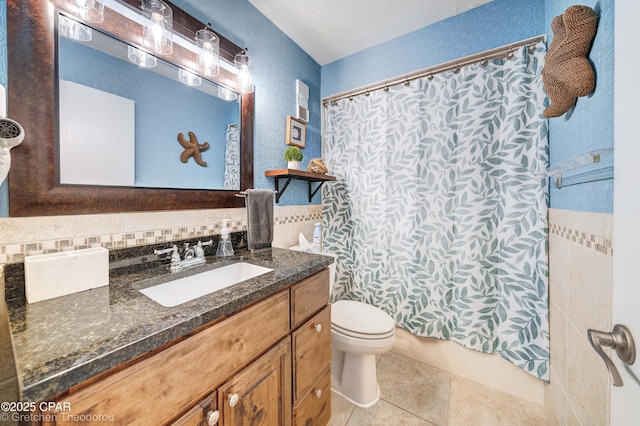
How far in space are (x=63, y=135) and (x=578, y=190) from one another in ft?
6.49

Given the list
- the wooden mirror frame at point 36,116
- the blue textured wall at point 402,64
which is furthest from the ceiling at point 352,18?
the wooden mirror frame at point 36,116

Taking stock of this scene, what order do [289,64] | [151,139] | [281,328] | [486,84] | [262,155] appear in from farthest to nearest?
[289,64]
[262,155]
[486,84]
[151,139]
[281,328]

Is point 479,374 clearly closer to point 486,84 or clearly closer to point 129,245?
point 486,84

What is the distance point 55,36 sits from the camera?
31.6 inches

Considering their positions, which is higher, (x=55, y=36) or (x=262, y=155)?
(x=55, y=36)

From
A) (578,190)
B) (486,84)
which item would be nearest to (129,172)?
(578,190)

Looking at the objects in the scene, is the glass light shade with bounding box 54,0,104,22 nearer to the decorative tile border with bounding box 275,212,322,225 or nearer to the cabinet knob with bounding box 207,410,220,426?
the decorative tile border with bounding box 275,212,322,225

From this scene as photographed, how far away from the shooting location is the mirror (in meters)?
0.84

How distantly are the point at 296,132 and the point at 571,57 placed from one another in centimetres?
145

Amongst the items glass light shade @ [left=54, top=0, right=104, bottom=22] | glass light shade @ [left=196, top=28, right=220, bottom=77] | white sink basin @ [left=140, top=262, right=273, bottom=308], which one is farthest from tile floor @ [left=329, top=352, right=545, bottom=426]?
glass light shade @ [left=54, top=0, right=104, bottom=22]

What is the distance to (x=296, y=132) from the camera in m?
1.79

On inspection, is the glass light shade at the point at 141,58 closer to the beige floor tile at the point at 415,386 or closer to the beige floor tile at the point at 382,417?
the beige floor tile at the point at 382,417

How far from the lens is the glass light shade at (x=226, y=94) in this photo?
1321mm

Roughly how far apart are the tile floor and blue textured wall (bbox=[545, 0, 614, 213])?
1.18 metres
